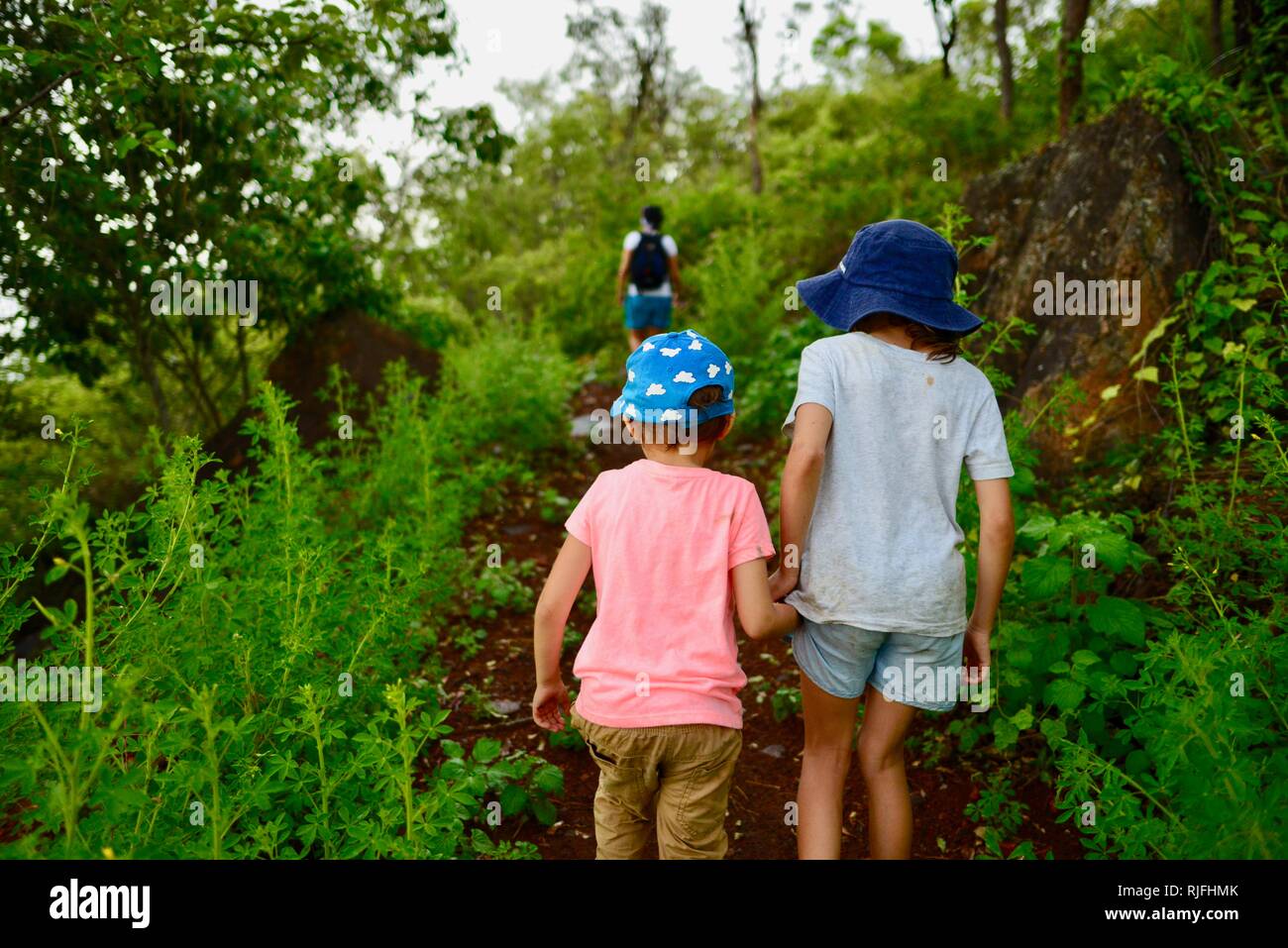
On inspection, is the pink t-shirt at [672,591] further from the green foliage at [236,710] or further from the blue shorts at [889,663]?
the green foliage at [236,710]

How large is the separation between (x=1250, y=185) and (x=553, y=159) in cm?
2676

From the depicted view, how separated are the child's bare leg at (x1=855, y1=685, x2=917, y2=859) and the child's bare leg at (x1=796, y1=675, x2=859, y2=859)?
2.7 inches

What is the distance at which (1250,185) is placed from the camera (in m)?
5.08

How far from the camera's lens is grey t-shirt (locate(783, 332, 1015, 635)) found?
2500mm

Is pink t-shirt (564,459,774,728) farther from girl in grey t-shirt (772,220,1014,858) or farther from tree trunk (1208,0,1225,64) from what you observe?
tree trunk (1208,0,1225,64)

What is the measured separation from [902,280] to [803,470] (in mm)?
613

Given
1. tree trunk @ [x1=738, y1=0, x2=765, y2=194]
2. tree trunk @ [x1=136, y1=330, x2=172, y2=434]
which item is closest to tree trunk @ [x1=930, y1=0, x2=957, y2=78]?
tree trunk @ [x1=738, y1=0, x2=765, y2=194]

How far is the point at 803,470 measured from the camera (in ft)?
8.13

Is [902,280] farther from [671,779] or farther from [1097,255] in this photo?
[1097,255]

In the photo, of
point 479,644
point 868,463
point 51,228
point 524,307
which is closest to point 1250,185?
point 868,463

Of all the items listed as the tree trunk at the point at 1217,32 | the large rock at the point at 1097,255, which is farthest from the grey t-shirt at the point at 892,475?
the tree trunk at the point at 1217,32

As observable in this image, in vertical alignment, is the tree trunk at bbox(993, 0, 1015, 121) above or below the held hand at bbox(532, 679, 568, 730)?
above
